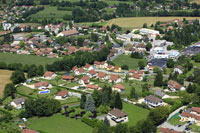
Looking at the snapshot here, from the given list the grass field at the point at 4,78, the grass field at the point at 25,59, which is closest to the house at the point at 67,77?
the grass field at the point at 4,78

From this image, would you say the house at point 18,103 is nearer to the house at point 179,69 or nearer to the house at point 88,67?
the house at point 88,67

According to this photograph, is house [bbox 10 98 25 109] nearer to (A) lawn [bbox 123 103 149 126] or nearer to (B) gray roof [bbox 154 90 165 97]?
(A) lawn [bbox 123 103 149 126]

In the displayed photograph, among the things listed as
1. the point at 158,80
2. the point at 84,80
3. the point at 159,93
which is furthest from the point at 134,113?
the point at 84,80

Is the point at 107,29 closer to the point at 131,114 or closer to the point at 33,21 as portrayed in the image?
the point at 33,21

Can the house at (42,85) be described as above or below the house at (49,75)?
below

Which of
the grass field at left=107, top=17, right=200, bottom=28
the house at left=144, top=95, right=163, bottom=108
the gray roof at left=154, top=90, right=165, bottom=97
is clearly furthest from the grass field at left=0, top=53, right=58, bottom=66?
the grass field at left=107, top=17, right=200, bottom=28

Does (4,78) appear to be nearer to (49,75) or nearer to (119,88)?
(49,75)
